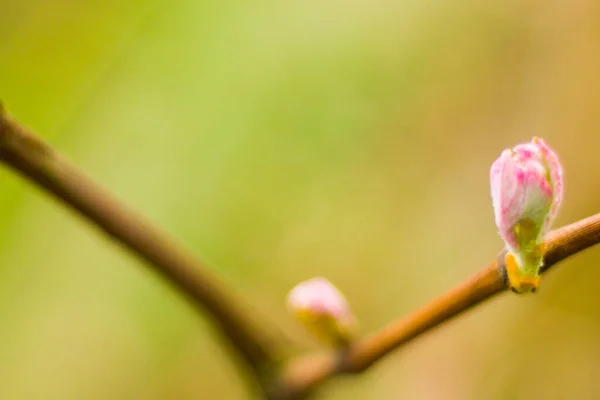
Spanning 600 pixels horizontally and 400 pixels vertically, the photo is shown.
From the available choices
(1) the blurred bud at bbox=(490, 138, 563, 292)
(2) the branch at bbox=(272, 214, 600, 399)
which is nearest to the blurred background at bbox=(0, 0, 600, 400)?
(2) the branch at bbox=(272, 214, 600, 399)

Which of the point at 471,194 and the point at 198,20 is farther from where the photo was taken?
the point at 198,20

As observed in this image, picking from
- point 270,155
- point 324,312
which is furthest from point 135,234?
point 270,155

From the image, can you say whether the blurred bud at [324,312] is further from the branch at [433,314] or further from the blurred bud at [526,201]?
the blurred bud at [526,201]

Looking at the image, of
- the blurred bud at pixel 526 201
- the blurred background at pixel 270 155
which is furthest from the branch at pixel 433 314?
the blurred background at pixel 270 155

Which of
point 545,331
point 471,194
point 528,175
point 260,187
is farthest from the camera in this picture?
point 260,187

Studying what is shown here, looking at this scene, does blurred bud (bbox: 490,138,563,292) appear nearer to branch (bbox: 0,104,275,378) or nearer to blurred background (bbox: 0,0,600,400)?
branch (bbox: 0,104,275,378)

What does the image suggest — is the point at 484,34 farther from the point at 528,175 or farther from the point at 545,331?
the point at 528,175

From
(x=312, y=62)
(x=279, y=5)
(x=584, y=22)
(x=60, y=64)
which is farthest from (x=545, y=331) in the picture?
(x=60, y=64)
